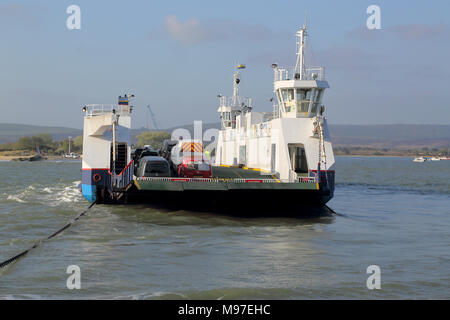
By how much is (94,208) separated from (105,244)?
9.29 m

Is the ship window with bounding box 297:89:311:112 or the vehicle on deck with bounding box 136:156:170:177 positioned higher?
the ship window with bounding box 297:89:311:112

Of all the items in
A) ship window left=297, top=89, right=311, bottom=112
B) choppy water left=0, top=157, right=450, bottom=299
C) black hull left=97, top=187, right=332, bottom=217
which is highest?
ship window left=297, top=89, right=311, bottom=112

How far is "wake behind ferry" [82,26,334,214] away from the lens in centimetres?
2264

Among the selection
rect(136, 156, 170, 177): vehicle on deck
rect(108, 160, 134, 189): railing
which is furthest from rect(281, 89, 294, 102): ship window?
rect(108, 160, 134, 189): railing

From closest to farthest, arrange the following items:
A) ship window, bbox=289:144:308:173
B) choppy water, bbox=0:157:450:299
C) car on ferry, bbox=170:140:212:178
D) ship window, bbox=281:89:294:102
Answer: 1. choppy water, bbox=0:157:450:299
2. car on ferry, bbox=170:140:212:178
3. ship window, bbox=281:89:294:102
4. ship window, bbox=289:144:308:173

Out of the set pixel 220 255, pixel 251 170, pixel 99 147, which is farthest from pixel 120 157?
pixel 220 255

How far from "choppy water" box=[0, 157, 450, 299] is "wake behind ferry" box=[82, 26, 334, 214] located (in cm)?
106

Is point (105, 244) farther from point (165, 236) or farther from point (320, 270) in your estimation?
point (320, 270)

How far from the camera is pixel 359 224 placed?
23.2 metres

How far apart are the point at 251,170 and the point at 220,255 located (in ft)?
57.3

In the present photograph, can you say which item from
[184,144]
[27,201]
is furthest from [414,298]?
[27,201]

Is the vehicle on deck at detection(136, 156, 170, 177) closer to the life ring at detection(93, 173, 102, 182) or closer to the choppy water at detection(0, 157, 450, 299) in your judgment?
the choppy water at detection(0, 157, 450, 299)

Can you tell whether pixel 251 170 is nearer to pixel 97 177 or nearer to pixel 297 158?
pixel 297 158

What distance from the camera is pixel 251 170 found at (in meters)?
33.0
